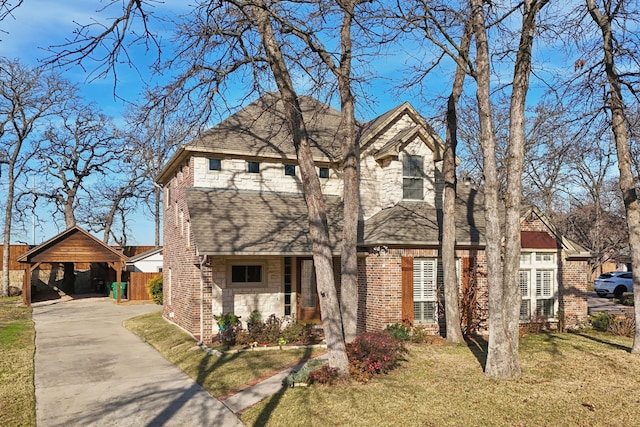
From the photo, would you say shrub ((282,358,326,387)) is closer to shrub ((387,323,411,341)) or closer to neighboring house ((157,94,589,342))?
shrub ((387,323,411,341))

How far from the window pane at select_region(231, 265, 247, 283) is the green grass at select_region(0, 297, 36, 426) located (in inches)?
213

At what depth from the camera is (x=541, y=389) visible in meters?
9.16

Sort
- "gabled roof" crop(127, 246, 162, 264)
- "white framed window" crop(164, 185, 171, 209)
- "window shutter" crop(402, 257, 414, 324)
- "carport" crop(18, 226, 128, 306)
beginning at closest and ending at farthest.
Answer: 1. "window shutter" crop(402, 257, 414, 324)
2. "white framed window" crop(164, 185, 171, 209)
3. "carport" crop(18, 226, 128, 306)
4. "gabled roof" crop(127, 246, 162, 264)

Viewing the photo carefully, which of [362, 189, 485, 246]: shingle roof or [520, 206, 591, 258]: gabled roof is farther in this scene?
[520, 206, 591, 258]: gabled roof

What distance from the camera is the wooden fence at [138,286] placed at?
3011cm

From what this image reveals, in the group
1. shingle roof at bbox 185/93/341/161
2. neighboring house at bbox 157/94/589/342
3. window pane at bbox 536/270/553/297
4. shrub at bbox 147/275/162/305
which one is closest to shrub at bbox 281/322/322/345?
neighboring house at bbox 157/94/589/342

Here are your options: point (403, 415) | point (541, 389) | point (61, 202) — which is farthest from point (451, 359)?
point (61, 202)

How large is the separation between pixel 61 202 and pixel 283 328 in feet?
108

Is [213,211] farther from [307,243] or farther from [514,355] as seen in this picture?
[514,355]

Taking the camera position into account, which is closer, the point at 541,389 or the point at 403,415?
the point at 403,415

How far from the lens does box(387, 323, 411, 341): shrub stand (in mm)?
13523

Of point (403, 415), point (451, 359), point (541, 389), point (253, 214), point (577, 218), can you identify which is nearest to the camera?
point (403, 415)

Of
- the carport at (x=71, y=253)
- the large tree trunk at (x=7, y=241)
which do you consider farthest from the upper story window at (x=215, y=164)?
the large tree trunk at (x=7, y=241)

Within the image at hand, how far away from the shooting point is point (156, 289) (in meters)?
27.5
